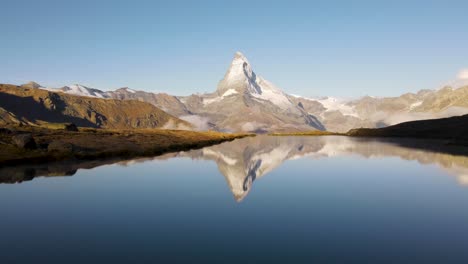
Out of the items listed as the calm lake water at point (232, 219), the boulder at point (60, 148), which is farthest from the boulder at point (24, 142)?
the calm lake water at point (232, 219)

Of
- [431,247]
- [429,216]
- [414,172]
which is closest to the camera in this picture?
[431,247]

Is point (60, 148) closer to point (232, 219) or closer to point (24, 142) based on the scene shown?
point (24, 142)

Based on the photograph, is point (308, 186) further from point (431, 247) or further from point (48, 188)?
point (48, 188)

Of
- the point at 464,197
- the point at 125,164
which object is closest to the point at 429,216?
the point at 464,197

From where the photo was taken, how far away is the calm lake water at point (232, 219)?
2394cm

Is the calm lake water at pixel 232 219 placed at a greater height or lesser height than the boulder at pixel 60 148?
lesser

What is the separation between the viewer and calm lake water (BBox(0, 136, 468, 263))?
23.9 meters

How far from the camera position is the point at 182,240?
26.7 metres

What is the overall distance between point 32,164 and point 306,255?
235 ft

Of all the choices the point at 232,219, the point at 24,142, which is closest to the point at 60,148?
the point at 24,142

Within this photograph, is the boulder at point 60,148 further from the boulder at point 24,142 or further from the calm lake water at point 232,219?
the calm lake water at point 232,219

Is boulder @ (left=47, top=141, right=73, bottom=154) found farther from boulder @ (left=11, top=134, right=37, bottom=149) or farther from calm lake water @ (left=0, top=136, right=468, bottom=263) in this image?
calm lake water @ (left=0, top=136, right=468, bottom=263)

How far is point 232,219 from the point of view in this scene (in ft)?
108

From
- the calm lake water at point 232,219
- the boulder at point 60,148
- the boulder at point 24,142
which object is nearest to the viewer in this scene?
the calm lake water at point 232,219
